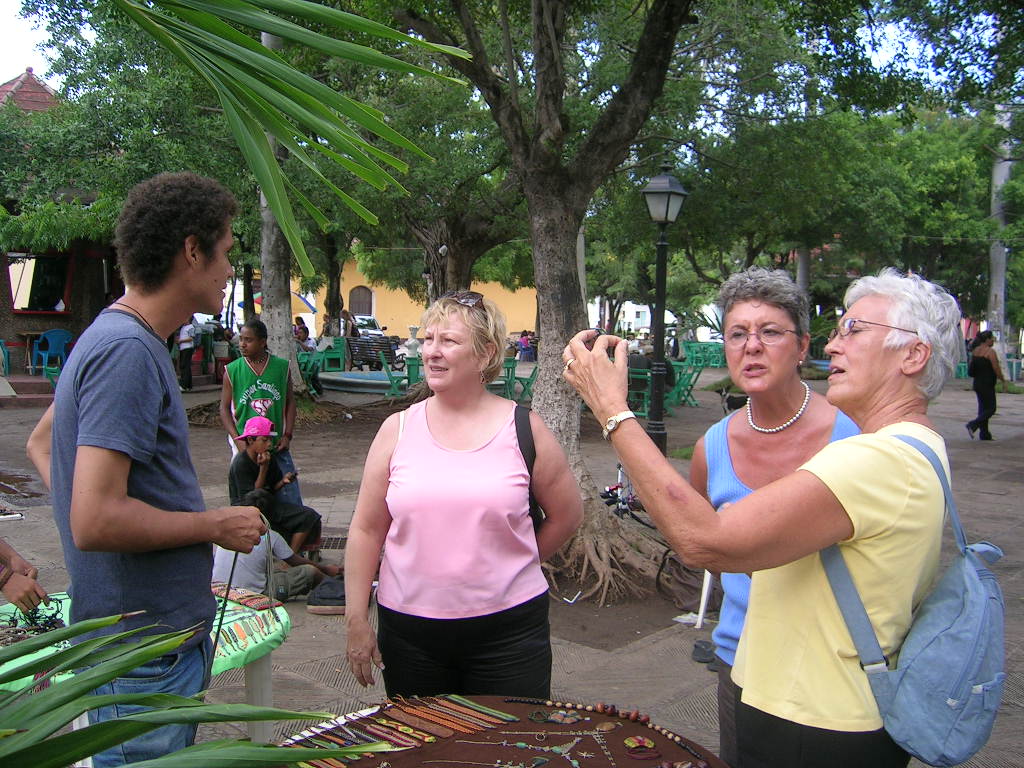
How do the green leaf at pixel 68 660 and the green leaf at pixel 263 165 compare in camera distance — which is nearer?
the green leaf at pixel 68 660

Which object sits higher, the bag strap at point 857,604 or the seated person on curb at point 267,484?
the bag strap at point 857,604

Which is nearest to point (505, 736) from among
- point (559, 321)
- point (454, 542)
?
point (454, 542)

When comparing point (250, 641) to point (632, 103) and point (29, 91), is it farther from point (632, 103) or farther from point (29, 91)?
point (29, 91)

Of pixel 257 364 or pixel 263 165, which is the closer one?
pixel 263 165

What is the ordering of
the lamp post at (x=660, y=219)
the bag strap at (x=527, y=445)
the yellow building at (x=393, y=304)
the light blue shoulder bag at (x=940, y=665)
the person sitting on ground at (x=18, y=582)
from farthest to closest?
the yellow building at (x=393, y=304) → the lamp post at (x=660, y=219) → the bag strap at (x=527, y=445) → the person sitting on ground at (x=18, y=582) → the light blue shoulder bag at (x=940, y=665)

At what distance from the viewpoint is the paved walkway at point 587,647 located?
4.29 m

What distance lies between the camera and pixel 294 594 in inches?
231

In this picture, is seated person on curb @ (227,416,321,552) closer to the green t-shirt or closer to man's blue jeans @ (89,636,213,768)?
the green t-shirt

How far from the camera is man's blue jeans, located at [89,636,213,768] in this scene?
198 cm

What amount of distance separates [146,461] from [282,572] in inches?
163

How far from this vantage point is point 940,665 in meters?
1.72

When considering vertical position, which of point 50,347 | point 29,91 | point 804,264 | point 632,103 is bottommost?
point 50,347

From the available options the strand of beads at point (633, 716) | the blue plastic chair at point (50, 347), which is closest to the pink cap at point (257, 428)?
the strand of beads at point (633, 716)

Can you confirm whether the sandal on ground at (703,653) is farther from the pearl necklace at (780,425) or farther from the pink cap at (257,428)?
the pink cap at (257,428)
